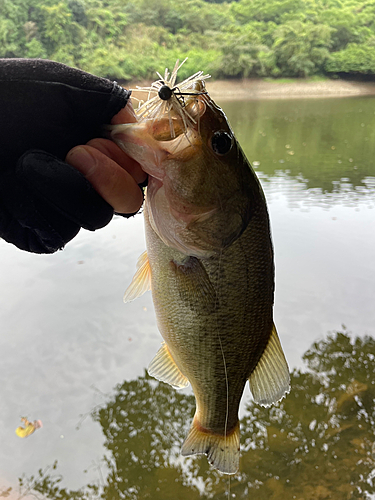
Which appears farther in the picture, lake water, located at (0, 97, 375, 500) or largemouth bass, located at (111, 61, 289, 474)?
lake water, located at (0, 97, 375, 500)

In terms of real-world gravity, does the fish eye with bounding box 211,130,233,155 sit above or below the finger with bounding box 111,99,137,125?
below

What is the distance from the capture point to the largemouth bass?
96 cm

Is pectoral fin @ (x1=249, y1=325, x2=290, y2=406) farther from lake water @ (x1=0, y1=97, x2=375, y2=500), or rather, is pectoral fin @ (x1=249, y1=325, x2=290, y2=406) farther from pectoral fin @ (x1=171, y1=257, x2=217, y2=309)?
lake water @ (x1=0, y1=97, x2=375, y2=500)

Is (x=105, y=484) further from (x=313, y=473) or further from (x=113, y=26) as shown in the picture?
(x=113, y=26)

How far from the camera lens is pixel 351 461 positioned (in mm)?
2971

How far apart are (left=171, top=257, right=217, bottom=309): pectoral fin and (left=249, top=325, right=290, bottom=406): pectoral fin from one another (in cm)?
34

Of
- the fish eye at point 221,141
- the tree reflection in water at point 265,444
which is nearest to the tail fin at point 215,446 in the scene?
the fish eye at point 221,141

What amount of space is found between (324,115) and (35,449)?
22609 millimetres

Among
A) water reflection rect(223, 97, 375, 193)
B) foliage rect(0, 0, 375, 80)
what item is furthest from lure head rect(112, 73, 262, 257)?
foliage rect(0, 0, 375, 80)

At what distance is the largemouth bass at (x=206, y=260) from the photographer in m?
0.96

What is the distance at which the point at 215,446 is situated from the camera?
4.88 ft

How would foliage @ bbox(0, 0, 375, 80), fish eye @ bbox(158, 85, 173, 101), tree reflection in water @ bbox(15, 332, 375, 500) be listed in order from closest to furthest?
1. fish eye @ bbox(158, 85, 173, 101)
2. tree reflection in water @ bbox(15, 332, 375, 500)
3. foliage @ bbox(0, 0, 375, 80)

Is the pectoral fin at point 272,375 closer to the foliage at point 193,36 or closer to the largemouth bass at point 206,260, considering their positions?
the largemouth bass at point 206,260

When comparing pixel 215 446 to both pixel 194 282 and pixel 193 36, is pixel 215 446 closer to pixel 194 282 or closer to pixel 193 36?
pixel 194 282
